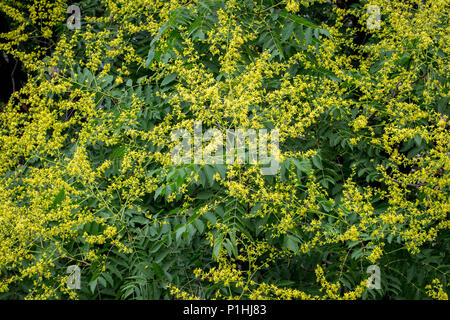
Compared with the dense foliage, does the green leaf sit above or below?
above

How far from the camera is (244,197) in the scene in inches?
90.2

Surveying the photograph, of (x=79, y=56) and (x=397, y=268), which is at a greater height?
(x=79, y=56)

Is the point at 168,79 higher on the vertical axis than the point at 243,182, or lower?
higher

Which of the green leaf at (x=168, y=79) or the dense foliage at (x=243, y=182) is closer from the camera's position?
the dense foliage at (x=243, y=182)

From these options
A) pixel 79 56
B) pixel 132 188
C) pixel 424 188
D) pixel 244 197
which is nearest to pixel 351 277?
pixel 424 188

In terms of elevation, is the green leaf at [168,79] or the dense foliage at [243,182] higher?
the green leaf at [168,79]

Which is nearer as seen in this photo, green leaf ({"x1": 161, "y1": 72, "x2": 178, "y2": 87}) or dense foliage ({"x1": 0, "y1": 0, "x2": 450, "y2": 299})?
dense foliage ({"x1": 0, "y1": 0, "x2": 450, "y2": 299})

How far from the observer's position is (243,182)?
2.36 m

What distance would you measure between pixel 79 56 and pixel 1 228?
1998mm

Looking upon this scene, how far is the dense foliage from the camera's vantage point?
241 cm

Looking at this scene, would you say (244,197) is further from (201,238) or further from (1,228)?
(1,228)

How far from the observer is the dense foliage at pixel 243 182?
2.41 metres

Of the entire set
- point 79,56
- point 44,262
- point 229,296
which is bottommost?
point 229,296

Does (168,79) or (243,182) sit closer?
(243,182)
